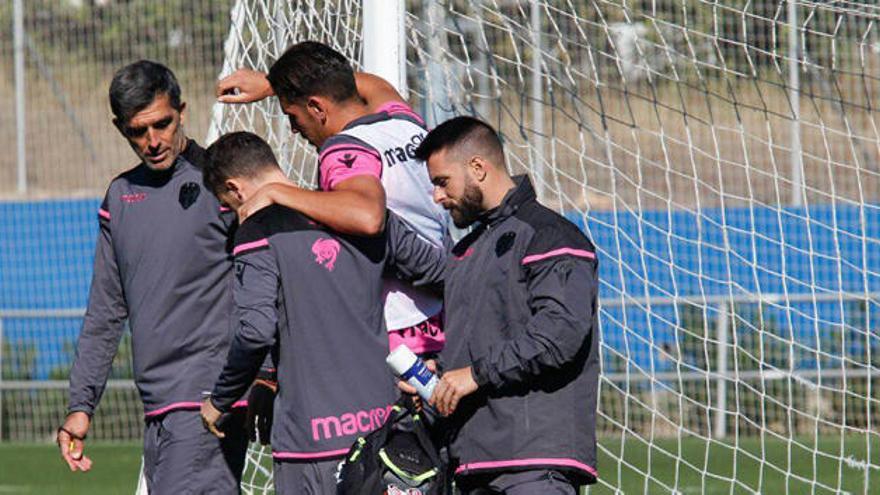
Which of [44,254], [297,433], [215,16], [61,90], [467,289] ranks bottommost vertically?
[44,254]

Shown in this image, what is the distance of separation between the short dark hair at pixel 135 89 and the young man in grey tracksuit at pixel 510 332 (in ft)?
3.36

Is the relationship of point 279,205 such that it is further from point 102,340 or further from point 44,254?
point 44,254

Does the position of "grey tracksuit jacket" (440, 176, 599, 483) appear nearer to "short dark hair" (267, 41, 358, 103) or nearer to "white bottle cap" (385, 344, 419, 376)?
"white bottle cap" (385, 344, 419, 376)

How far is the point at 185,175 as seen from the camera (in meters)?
5.55

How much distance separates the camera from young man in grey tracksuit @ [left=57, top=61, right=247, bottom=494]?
539 centimetres

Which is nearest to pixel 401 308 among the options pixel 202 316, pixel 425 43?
pixel 202 316

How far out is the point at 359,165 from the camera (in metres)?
4.89

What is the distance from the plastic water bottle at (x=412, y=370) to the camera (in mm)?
4723

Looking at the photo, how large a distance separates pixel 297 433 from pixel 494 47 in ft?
19.7

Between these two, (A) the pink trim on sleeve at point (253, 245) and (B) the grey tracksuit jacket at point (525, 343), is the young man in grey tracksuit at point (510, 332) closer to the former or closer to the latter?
(B) the grey tracksuit jacket at point (525, 343)

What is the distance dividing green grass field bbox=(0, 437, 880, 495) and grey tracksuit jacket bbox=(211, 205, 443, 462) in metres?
3.85

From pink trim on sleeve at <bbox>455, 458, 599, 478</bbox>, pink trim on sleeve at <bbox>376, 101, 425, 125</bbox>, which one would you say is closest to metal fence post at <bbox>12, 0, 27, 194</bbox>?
pink trim on sleeve at <bbox>376, 101, 425, 125</bbox>

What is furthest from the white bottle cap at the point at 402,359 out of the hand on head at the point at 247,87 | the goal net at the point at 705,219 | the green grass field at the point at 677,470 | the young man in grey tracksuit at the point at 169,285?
the green grass field at the point at 677,470

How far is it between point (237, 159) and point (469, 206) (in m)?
0.73
